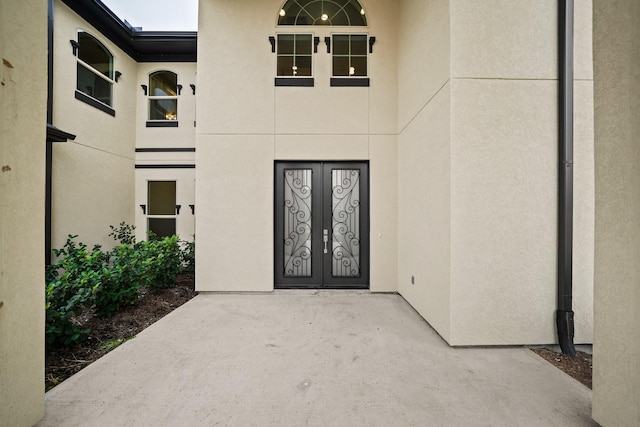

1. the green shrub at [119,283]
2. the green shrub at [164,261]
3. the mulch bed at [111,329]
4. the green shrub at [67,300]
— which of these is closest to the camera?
the mulch bed at [111,329]

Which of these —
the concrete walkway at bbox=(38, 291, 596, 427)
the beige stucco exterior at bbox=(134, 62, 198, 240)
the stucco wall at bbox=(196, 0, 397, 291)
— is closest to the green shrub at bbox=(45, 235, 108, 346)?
the concrete walkway at bbox=(38, 291, 596, 427)

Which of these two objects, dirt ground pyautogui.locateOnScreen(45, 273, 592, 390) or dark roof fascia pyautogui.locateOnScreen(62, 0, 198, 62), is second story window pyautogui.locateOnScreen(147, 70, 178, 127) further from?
dirt ground pyautogui.locateOnScreen(45, 273, 592, 390)

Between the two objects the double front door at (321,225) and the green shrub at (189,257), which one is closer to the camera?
the double front door at (321,225)

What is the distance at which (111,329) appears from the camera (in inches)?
127

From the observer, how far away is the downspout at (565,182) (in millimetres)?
2686

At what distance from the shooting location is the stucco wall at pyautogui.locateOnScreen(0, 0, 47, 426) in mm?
1583

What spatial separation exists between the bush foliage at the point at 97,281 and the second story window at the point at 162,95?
12.1ft

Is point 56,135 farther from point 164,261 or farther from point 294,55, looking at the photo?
point 294,55

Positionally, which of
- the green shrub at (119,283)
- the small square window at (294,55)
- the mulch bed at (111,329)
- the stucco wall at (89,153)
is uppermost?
the small square window at (294,55)

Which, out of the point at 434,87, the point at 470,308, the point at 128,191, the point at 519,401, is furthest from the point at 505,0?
the point at 128,191

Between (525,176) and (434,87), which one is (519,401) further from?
(434,87)

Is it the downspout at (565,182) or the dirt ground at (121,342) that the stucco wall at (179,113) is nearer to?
the dirt ground at (121,342)

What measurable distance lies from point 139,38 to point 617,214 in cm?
885

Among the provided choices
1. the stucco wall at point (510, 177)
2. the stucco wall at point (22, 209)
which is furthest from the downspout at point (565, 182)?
the stucco wall at point (22, 209)
